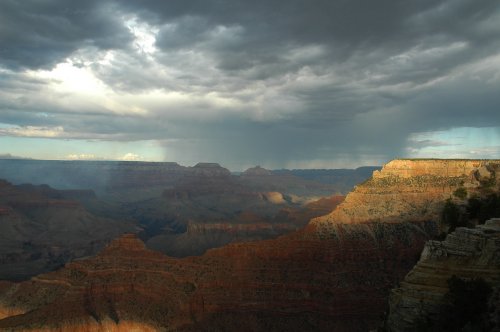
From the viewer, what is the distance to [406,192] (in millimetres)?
83375

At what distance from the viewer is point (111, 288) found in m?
67.8

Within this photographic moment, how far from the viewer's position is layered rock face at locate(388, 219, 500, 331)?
27.6 metres

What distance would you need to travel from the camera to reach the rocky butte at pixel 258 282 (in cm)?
6334

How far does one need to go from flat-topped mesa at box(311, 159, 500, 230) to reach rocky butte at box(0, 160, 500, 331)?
0.28 m

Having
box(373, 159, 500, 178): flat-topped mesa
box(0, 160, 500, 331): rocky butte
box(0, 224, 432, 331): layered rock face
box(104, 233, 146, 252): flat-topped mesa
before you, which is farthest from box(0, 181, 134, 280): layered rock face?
box(373, 159, 500, 178): flat-topped mesa

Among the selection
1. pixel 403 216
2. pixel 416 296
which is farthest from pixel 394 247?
pixel 416 296

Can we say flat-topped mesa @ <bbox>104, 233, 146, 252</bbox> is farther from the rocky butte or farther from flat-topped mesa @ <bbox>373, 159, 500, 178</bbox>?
flat-topped mesa @ <bbox>373, 159, 500, 178</bbox>

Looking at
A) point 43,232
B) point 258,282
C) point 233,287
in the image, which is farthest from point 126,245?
point 43,232

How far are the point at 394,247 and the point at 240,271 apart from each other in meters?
22.9

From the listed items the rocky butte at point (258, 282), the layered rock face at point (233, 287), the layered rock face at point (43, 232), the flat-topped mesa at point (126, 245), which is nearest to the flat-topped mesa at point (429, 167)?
the rocky butte at point (258, 282)

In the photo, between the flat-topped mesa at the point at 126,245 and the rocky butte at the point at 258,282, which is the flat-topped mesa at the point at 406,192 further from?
the flat-topped mesa at the point at 126,245

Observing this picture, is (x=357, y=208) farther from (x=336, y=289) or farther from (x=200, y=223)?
(x=200, y=223)

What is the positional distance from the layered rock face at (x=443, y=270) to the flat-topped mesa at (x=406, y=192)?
48553mm

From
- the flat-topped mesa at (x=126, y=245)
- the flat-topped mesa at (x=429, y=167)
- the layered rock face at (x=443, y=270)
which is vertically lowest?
the flat-topped mesa at (x=126, y=245)
